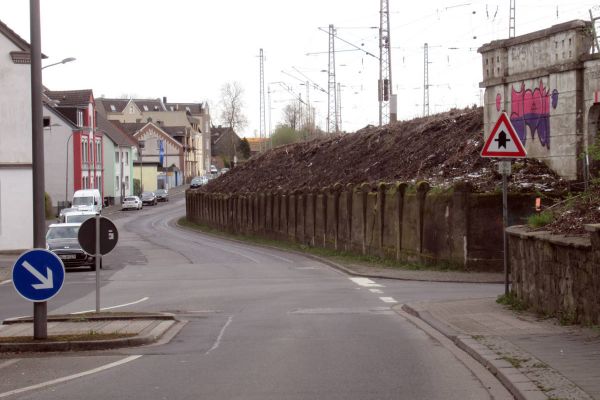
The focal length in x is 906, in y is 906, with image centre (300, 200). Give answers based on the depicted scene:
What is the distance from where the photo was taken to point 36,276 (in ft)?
38.8

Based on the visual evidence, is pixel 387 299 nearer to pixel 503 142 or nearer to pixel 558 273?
pixel 503 142

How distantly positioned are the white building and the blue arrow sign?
31.2 m

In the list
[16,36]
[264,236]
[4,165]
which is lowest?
[264,236]

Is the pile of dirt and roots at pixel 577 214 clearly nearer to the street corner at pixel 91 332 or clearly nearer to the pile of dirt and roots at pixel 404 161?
the street corner at pixel 91 332

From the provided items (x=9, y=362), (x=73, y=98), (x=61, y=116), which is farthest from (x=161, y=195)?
(x=9, y=362)

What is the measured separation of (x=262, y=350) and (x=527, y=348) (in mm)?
3288

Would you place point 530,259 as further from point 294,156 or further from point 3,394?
point 294,156

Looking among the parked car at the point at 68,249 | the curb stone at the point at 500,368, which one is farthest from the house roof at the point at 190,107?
the curb stone at the point at 500,368

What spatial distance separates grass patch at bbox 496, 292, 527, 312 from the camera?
15125 millimetres

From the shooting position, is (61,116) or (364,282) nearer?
(364,282)

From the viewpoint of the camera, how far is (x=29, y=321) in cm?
1505

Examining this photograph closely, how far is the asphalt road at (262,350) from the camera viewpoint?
8.70 metres

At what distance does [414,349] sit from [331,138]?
1874 inches

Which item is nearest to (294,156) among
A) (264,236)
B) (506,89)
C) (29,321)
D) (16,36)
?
(264,236)
